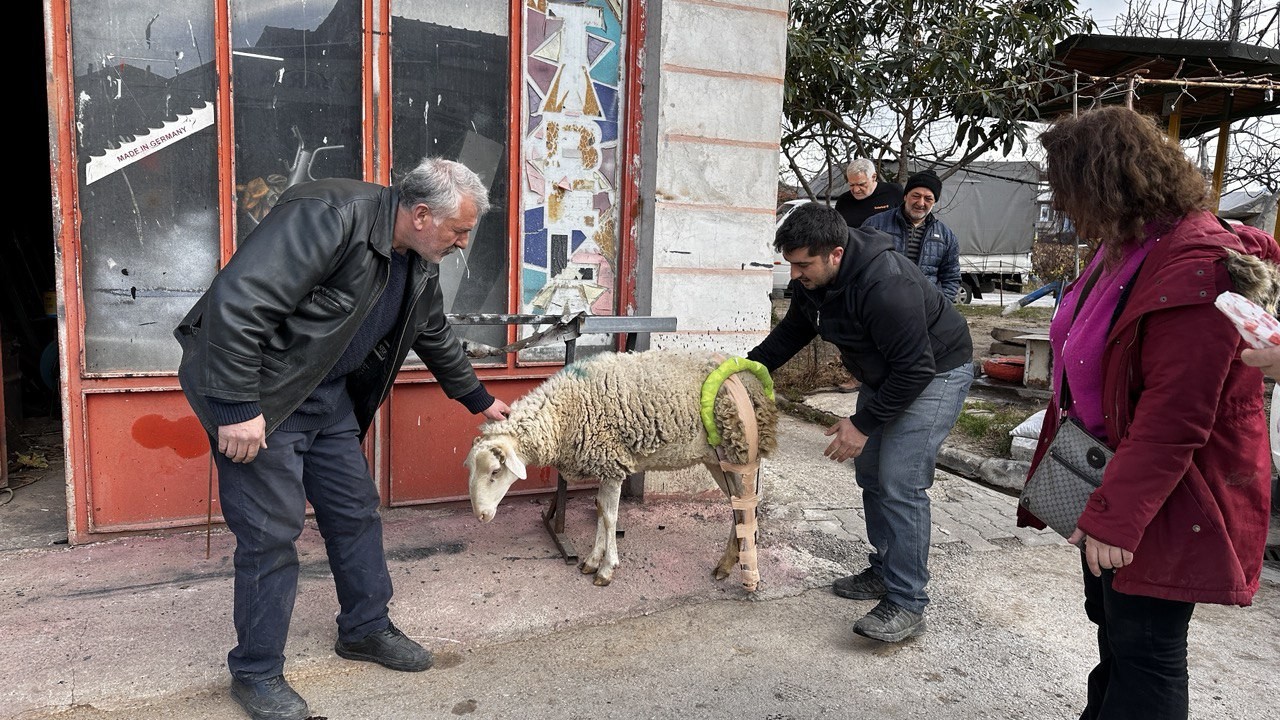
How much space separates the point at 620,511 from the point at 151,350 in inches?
101

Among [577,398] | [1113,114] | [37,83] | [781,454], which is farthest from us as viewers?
[37,83]

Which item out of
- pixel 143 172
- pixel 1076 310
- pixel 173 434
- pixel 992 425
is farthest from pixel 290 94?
pixel 992 425

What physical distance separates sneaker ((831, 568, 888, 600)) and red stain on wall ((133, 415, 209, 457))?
3.19 meters

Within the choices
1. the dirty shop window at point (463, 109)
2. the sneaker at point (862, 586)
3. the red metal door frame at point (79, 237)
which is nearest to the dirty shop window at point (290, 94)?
the red metal door frame at point (79, 237)

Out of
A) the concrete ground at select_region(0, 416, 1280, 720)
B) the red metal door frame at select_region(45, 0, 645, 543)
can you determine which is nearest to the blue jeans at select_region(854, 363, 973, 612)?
the concrete ground at select_region(0, 416, 1280, 720)

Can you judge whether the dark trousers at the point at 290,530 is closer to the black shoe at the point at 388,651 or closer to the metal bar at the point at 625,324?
the black shoe at the point at 388,651

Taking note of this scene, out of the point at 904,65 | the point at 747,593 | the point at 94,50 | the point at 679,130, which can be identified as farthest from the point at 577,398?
the point at 904,65

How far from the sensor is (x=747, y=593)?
3.74m

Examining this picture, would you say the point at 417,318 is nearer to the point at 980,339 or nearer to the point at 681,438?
the point at 681,438

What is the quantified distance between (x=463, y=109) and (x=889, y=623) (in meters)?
3.33

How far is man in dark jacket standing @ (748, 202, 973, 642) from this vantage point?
3053 millimetres

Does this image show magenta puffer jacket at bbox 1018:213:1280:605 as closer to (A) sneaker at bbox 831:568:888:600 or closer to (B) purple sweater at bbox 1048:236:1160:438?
(B) purple sweater at bbox 1048:236:1160:438

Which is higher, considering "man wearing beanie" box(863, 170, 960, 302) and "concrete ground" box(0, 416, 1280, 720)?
"man wearing beanie" box(863, 170, 960, 302)

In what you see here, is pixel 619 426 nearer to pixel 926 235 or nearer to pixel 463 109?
pixel 463 109
